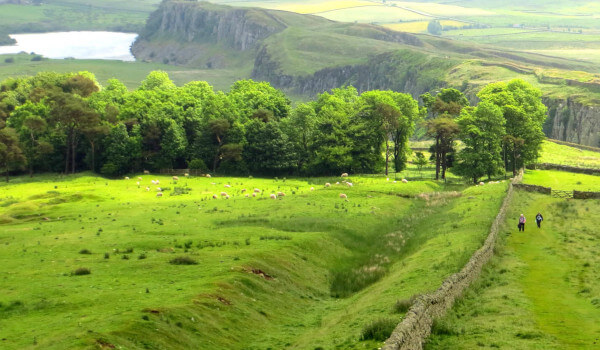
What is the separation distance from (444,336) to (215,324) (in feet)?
38.8

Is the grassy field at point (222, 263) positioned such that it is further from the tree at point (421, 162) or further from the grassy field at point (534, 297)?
the tree at point (421, 162)

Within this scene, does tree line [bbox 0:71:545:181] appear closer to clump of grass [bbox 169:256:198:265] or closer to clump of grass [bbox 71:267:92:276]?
clump of grass [bbox 169:256:198:265]

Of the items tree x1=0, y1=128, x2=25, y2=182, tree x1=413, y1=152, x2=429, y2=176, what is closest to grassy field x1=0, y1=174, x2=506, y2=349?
tree x1=0, y1=128, x2=25, y2=182

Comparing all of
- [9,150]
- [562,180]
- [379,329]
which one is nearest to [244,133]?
[9,150]

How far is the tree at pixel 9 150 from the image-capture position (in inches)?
4107

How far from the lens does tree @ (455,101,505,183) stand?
10312 cm

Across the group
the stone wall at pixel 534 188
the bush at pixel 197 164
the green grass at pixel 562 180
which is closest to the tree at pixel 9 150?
the bush at pixel 197 164

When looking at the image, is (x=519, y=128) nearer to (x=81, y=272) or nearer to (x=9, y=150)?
(x=9, y=150)

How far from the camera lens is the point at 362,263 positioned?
56.0 metres

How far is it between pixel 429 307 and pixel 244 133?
9007 centimetres

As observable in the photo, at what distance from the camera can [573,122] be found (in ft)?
621

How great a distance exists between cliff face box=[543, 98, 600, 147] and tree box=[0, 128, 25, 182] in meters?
145

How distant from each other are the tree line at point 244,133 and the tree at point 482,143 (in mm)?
411

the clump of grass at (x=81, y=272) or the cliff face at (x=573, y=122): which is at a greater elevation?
the cliff face at (x=573, y=122)
